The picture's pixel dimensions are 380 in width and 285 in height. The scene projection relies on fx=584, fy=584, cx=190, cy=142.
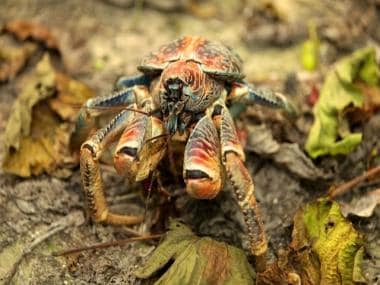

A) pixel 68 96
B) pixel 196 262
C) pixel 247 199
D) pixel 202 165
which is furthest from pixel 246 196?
pixel 68 96

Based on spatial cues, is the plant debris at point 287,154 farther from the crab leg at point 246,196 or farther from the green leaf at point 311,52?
the green leaf at point 311,52

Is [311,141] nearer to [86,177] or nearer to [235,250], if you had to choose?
[235,250]

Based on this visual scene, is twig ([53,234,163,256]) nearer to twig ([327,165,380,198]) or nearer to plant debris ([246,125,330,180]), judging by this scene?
plant debris ([246,125,330,180])

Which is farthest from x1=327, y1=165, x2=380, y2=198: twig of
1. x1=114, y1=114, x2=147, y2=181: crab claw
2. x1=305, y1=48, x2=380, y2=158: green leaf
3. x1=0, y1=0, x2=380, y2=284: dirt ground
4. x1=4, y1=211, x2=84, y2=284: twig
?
x1=4, y1=211, x2=84, y2=284: twig

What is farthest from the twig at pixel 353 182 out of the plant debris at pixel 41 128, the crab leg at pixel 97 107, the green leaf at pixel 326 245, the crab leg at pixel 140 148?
the plant debris at pixel 41 128

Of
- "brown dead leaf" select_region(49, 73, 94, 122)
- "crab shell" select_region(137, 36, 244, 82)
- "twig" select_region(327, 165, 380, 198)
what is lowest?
"twig" select_region(327, 165, 380, 198)

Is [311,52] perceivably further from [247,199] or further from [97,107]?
[247,199]
